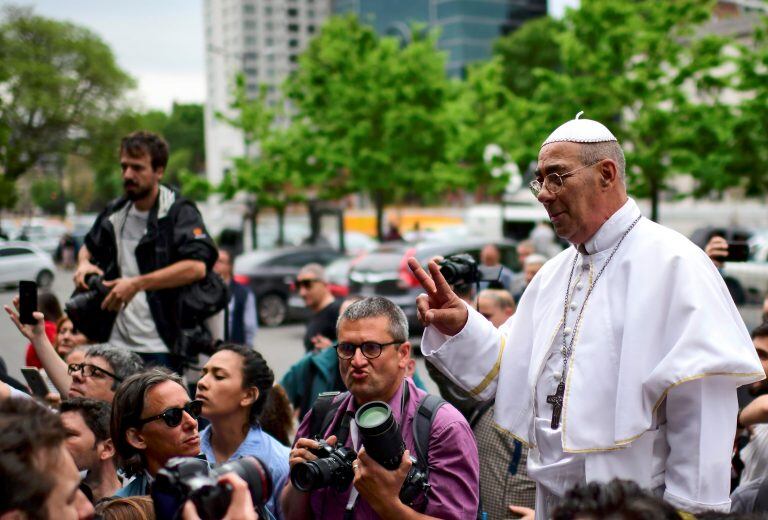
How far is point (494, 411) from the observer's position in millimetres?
3131

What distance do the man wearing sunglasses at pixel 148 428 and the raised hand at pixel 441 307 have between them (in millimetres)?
1220

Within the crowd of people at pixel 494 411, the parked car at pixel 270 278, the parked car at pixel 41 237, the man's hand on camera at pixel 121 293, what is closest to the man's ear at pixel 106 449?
the crowd of people at pixel 494 411

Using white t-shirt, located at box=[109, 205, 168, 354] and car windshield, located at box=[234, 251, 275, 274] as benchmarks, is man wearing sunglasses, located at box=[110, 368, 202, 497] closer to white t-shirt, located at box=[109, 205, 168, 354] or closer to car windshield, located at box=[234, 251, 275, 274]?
white t-shirt, located at box=[109, 205, 168, 354]

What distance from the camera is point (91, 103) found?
151ft

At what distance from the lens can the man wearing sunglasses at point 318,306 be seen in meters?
7.05

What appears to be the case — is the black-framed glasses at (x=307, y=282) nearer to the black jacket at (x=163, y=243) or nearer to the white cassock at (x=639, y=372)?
the black jacket at (x=163, y=243)

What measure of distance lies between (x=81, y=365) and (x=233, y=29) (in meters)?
93.2

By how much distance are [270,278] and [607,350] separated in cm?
1512

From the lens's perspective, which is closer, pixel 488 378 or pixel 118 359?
pixel 488 378

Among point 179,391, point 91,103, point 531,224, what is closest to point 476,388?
point 179,391

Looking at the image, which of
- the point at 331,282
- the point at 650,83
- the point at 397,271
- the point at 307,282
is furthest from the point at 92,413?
the point at 650,83

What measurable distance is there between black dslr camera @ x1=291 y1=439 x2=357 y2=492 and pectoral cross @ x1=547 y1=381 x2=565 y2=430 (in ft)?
2.23

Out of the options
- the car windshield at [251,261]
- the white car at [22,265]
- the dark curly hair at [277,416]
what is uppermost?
the dark curly hair at [277,416]

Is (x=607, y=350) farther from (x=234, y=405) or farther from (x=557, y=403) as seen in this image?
(x=234, y=405)
